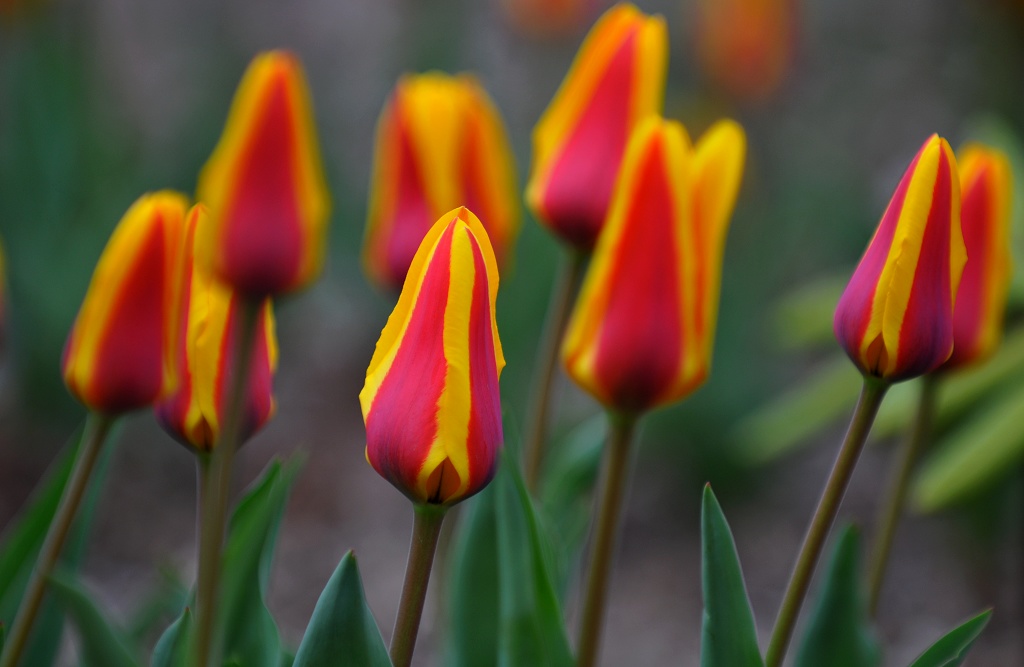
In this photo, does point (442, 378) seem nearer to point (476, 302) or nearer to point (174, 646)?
point (476, 302)

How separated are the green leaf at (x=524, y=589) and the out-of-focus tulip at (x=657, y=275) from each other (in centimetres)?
9

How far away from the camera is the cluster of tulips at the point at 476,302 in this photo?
50 cm

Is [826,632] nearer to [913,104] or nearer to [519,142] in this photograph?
[519,142]

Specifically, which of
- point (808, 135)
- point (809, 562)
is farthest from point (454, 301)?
point (808, 135)

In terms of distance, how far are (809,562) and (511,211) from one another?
0.47 metres

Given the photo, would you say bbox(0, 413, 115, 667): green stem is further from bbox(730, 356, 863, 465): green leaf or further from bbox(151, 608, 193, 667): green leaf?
bbox(730, 356, 863, 465): green leaf

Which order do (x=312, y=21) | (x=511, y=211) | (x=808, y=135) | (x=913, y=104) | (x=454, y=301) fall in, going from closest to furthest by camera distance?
(x=454, y=301) < (x=511, y=211) < (x=808, y=135) < (x=913, y=104) < (x=312, y=21)

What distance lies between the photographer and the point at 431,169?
870 millimetres

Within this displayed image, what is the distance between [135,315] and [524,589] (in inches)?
A: 11.4

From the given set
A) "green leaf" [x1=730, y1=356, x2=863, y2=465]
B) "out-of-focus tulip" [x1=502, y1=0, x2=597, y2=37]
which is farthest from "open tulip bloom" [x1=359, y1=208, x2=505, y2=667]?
"out-of-focus tulip" [x1=502, y1=0, x2=597, y2=37]

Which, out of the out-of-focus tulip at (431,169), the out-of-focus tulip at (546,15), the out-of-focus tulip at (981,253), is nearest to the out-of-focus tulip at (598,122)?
the out-of-focus tulip at (431,169)

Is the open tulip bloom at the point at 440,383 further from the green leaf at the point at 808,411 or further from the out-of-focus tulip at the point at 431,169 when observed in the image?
the green leaf at the point at 808,411

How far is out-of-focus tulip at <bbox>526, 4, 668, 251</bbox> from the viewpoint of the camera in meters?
0.77

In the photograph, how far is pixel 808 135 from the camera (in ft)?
9.26
